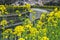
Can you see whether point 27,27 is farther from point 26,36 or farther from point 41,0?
point 41,0

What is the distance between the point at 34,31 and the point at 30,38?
151mm

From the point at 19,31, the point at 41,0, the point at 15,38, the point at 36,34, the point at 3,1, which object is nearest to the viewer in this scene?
the point at 19,31

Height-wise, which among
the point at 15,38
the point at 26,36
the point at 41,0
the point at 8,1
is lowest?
the point at 41,0

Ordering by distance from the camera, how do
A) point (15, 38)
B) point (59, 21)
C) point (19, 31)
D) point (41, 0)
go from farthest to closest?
point (41, 0) < point (59, 21) < point (15, 38) < point (19, 31)

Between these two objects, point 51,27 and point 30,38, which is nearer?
point 30,38

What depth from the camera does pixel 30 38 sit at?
160 inches

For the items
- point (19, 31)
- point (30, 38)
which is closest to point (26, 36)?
point (30, 38)

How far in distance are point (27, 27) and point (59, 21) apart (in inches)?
46.7

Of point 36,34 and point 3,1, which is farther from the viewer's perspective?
point 3,1

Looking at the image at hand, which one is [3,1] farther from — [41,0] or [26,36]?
[26,36]

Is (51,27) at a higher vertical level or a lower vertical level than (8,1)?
higher

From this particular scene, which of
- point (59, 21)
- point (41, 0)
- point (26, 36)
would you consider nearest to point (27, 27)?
point (26, 36)

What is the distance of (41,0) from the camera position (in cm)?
3434

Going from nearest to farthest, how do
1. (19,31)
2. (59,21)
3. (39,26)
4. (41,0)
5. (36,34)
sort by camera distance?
(19,31)
(36,34)
(39,26)
(59,21)
(41,0)
